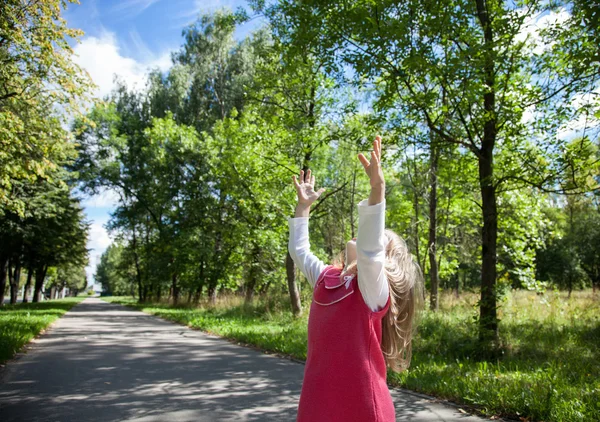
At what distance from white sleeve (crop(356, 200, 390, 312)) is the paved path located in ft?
12.4

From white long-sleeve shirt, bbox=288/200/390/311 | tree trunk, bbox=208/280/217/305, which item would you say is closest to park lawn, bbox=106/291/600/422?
Result: white long-sleeve shirt, bbox=288/200/390/311

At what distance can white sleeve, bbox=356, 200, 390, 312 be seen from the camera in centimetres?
184

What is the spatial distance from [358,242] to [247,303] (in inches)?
736

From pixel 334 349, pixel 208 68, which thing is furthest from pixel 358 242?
pixel 208 68

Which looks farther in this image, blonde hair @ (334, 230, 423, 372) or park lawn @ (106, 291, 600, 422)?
park lawn @ (106, 291, 600, 422)

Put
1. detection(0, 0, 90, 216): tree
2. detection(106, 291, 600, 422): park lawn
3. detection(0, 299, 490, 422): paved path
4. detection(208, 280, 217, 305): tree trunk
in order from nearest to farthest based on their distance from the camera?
detection(106, 291, 600, 422): park lawn → detection(0, 299, 490, 422): paved path → detection(0, 0, 90, 216): tree → detection(208, 280, 217, 305): tree trunk

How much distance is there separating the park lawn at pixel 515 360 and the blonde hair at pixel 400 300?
3.44m

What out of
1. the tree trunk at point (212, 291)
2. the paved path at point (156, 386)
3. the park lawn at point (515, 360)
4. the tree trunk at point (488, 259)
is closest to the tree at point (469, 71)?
the tree trunk at point (488, 259)

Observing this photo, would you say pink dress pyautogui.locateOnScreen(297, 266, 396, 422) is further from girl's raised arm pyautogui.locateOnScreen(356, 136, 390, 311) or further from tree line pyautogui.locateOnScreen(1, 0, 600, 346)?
tree line pyautogui.locateOnScreen(1, 0, 600, 346)

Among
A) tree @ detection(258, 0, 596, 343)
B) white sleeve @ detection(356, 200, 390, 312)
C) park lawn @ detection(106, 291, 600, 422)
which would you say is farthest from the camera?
tree @ detection(258, 0, 596, 343)

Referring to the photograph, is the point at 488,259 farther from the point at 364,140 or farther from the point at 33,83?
→ the point at 33,83

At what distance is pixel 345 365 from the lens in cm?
192

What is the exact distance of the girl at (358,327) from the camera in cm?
185

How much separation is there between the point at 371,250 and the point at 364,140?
9832 millimetres
